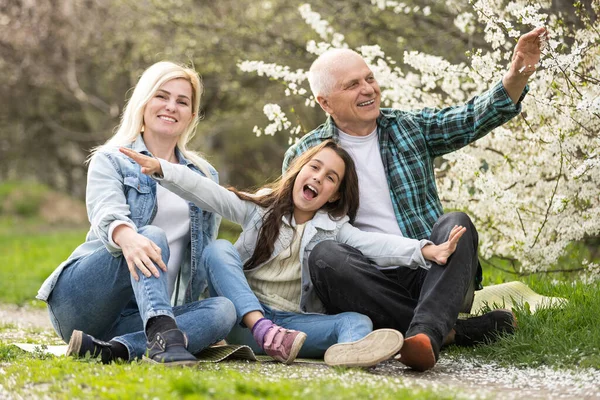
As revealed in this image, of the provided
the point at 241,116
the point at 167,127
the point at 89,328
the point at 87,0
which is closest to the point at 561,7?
the point at 167,127

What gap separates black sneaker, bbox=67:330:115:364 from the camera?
326 cm

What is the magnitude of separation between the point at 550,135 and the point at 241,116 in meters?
8.48

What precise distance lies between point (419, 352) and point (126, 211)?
1405 millimetres

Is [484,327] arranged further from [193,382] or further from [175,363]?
[193,382]

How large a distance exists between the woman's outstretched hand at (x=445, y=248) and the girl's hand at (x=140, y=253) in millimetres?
1133

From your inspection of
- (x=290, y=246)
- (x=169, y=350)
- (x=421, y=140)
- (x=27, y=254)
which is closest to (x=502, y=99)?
(x=421, y=140)

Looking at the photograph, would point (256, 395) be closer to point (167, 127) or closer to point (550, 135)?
point (167, 127)

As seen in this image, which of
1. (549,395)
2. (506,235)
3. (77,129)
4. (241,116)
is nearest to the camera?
(549,395)

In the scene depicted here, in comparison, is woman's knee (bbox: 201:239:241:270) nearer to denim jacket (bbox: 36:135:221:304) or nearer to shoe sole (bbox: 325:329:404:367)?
denim jacket (bbox: 36:135:221:304)

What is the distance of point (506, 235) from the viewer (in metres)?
5.07

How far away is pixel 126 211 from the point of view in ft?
11.6

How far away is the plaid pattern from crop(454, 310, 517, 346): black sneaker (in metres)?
0.47

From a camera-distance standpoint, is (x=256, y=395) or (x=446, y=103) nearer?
(x=256, y=395)

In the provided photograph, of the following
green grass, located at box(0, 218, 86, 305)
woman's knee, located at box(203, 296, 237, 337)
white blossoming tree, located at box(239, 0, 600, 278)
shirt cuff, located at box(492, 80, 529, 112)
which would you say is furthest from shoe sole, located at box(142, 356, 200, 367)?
green grass, located at box(0, 218, 86, 305)
